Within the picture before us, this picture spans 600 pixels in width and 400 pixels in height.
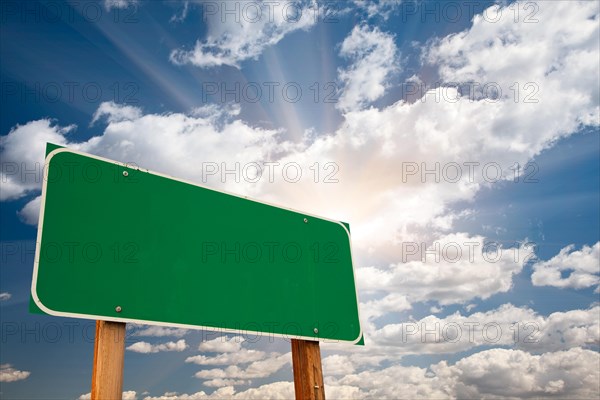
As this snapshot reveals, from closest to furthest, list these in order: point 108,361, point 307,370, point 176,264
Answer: point 108,361 → point 176,264 → point 307,370

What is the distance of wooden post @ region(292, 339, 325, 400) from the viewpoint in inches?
147

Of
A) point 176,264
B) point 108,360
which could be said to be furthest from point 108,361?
point 176,264

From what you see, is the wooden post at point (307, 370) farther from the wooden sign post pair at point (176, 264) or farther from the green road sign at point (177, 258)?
the green road sign at point (177, 258)

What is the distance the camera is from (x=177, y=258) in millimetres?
3156

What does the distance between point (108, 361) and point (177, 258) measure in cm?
77

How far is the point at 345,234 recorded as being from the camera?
4449 mm

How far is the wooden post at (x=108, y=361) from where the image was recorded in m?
2.59

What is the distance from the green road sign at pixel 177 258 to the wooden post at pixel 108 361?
8 cm

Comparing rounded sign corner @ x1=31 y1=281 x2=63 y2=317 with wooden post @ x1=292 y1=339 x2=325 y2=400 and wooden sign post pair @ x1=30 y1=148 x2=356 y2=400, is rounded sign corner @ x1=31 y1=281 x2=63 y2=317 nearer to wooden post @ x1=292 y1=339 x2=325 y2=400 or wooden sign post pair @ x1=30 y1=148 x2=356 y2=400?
wooden sign post pair @ x1=30 y1=148 x2=356 y2=400

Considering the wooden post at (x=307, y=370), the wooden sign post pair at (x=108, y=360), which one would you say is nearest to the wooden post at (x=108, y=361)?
the wooden sign post pair at (x=108, y=360)

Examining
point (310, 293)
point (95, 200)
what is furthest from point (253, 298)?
point (95, 200)

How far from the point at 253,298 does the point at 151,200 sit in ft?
3.34

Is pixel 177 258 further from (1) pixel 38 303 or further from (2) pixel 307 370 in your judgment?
(2) pixel 307 370

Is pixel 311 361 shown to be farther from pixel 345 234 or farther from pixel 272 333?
pixel 345 234
